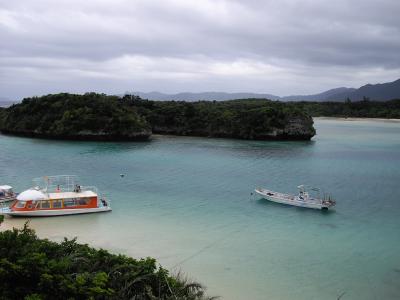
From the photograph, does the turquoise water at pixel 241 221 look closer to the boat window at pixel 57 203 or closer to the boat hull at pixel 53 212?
the boat hull at pixel 53 212

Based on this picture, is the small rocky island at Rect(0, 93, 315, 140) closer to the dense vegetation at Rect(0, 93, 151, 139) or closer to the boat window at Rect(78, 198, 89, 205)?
the dense vegetation at Rect(0, 93, 151, 139)

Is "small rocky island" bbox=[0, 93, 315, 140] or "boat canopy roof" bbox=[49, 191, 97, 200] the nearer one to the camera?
"boat canopy roof" bbox=[49, 191, 97, 200]

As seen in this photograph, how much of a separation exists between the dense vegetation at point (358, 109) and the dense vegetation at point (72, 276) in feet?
462

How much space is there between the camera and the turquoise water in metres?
18.4

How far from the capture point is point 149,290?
1223cm

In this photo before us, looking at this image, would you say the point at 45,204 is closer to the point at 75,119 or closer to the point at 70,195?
the point at 70,195

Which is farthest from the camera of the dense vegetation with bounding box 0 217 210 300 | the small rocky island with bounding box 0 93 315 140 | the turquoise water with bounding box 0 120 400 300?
the small rocky island with bounding box 0 93 315 140

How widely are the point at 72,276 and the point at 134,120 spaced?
6119 centimetres

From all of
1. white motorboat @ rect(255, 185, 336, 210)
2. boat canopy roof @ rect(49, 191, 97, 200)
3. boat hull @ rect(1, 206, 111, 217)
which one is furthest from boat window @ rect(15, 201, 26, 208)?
white motorboat @ rect(255, 185, 336, 210)

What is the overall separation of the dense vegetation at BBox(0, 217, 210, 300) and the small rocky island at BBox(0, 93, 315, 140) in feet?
189

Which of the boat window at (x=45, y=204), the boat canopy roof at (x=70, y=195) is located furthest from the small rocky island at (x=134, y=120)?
the boat window at (x=45, y=204)

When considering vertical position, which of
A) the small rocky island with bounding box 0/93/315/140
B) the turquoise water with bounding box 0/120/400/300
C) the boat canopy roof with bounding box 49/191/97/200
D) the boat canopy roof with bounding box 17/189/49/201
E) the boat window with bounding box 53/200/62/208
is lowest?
the turquoise water with bounding box 0/120/400/300

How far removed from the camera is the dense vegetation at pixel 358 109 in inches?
6004

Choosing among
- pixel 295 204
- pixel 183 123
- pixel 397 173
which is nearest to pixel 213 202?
pixel 295 204
